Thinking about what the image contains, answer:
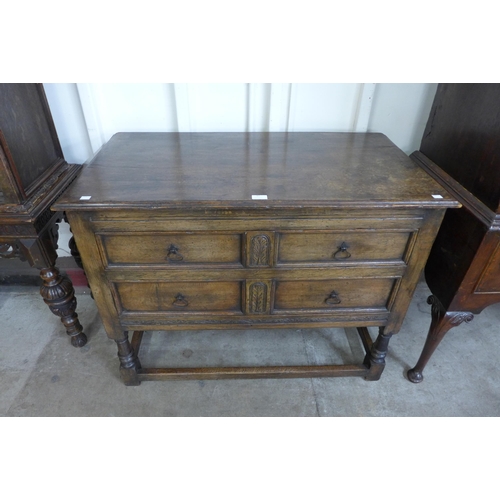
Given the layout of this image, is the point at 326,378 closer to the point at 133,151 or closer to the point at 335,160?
the point at 335,160

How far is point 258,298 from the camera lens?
136 cm

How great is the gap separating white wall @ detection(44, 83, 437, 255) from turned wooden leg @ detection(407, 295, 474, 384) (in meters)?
0.91

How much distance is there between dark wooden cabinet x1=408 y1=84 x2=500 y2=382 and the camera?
1209mm

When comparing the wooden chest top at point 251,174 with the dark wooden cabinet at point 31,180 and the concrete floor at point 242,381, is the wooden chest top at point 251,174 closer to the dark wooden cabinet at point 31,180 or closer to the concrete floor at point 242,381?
the dark wooden cabinet at point 31,180

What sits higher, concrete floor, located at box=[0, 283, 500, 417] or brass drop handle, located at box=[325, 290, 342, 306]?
brass drop handle, located at box=[325, 290, 342, 306]

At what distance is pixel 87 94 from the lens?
1.63 meters

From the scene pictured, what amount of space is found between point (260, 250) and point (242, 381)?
0.83 meters

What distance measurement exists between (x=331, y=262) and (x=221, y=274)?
0.40 m

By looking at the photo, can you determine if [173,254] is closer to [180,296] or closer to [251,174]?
[180,296]

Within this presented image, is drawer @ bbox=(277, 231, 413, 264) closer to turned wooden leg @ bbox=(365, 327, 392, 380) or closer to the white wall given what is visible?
turned wooden leg @ bbox=(365, 327, 392, 380)

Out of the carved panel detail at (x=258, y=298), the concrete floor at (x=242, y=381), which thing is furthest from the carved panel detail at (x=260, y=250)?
the concrete floor at (x=242, y=381)

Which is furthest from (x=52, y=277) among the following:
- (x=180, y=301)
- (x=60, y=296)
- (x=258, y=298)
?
(x=258, y=298)

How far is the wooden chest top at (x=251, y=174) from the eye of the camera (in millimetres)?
1101

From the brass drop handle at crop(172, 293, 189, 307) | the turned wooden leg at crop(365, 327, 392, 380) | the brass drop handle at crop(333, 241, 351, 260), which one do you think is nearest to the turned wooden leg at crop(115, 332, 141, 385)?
the brass drop handle at crop(172, 293, 189, 307)
